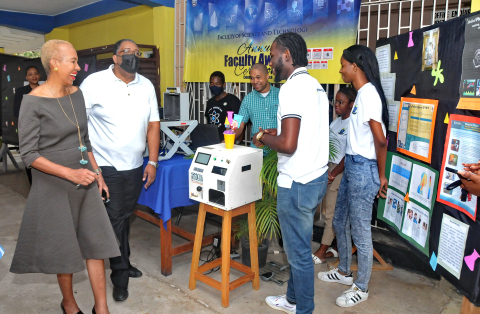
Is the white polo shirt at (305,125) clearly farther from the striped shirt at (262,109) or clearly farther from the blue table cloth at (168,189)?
the striped shirt at (262,109)

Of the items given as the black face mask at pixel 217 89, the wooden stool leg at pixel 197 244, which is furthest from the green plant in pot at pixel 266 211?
the black face mask at pixel 217 89

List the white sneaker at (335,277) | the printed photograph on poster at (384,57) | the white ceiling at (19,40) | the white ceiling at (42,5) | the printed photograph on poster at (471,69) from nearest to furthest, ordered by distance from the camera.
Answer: the printed photograph on poster at (471,69) → the printed photograph on poster at (384,57) → the white sneaker at (335,277) → the white ceiling at (42,5) → the white ceiling at (19,40)

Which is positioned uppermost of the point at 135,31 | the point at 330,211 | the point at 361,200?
the point at 135,31

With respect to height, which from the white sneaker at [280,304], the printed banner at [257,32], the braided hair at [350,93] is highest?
the printed banner at [257,32]

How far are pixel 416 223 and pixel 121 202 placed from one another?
205 cm

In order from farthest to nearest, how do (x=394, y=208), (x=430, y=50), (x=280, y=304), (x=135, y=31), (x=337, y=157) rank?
(x=135, y=31) → (x=337, y=157) → (x=394, y=208) → (x=280, y=304) → (x=430, y=50)

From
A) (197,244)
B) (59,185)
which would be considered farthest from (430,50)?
(59,185)

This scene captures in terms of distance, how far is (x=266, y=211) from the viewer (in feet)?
9.77

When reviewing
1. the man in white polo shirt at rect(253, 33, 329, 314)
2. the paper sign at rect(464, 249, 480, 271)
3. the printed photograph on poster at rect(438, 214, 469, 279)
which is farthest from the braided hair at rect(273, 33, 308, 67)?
the paper sign at rect(464, 249, 480, 271)

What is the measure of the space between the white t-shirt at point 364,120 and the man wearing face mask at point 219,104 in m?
1.91

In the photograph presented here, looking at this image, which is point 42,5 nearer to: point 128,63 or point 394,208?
point 128,63

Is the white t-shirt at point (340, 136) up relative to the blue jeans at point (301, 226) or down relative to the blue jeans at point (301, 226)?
up

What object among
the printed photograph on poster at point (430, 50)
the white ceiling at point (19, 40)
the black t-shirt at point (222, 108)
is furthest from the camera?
the white ceiling at point (19, 40)

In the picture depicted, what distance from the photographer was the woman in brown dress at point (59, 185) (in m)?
1.98
